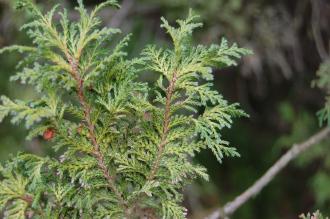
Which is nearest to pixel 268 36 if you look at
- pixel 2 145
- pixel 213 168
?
pixel 213 168

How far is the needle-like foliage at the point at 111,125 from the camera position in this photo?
127 cm

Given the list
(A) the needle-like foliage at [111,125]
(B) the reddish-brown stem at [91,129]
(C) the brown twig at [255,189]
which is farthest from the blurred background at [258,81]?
(B) the reddish-brown stem at [91,129]

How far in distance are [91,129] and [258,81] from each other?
2.62 metres

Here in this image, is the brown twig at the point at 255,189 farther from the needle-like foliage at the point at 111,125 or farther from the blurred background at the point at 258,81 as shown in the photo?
the blurred background at the point at 258,81

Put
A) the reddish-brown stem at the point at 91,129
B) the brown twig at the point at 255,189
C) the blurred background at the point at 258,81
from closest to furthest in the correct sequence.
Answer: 1. the reddish-brown stem at the point at 91,129
2. the brown twig at the point at 255,189
3. the blurred background at the point at 258,81

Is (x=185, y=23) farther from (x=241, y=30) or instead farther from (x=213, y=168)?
(x=213, y=168)

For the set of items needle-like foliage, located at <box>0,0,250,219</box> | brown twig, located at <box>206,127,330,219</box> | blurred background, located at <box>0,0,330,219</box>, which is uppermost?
blurred background, located at <box>0,0,330,219</box>

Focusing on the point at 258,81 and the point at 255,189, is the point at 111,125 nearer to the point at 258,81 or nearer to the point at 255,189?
the point at 255,189

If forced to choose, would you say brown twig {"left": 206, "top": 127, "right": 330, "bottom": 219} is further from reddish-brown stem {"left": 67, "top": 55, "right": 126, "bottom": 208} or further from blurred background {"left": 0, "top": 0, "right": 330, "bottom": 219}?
blurred background {"left": 0, "top": 0, "right": 330, "bottom": 219}

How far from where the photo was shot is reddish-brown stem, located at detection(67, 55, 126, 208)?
1.25m

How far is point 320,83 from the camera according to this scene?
6.75 feet

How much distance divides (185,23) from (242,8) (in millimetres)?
2036

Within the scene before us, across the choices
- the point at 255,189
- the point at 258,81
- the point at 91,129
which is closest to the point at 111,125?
the point at 91,129

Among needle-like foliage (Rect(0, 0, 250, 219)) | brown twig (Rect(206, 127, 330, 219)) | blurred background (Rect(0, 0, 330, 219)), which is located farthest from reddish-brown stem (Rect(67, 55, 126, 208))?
blurred background (Rect(0, 0, 330, 219))
